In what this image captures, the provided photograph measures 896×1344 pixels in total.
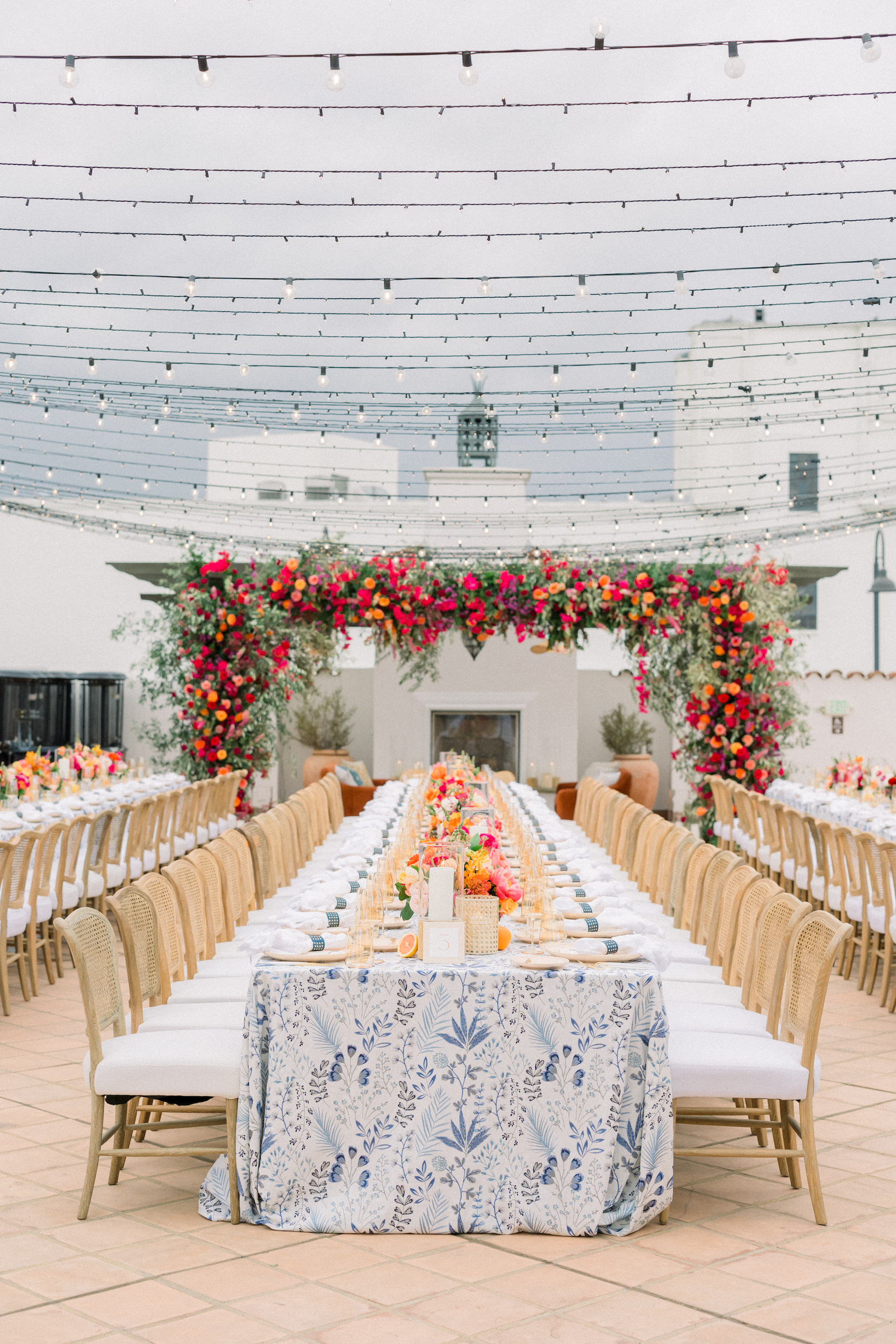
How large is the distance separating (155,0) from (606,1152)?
4948 mm

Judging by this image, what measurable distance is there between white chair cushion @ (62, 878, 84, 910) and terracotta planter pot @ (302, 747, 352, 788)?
26.7 feet

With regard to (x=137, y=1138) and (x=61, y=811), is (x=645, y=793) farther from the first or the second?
(x=137, y=1138)

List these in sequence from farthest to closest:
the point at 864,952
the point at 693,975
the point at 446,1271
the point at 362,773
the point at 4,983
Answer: the point at 362,773 → the point at 864,952 → the point at 4,983 → the point at 693,975 → the point at 446,1271

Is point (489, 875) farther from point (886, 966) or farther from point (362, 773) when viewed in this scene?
point (362, 773)

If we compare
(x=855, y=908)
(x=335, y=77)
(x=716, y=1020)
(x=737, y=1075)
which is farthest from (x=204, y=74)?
(x=855, y=908)

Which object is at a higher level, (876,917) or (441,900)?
(441,900)

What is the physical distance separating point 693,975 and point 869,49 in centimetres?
357

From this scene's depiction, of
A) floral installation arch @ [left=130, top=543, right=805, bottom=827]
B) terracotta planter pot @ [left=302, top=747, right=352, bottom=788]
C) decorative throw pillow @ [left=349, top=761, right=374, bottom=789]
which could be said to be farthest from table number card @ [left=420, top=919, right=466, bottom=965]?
terracotta planter pot @ [left=302, top=747, right=352, bottom=788]

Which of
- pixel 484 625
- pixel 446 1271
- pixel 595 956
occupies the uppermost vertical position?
pixel 484 625

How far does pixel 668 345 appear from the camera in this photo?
10508 millimetres

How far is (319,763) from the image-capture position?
15.8m

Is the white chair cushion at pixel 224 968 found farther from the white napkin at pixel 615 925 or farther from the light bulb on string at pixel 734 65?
the light bulb on string at pixel 734 65

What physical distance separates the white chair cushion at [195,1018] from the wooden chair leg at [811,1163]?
1.71m

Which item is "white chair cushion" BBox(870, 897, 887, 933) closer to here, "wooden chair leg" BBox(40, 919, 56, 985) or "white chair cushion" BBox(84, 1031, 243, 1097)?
"wooden chair leg" BBox(40, 919, 56, 985)
